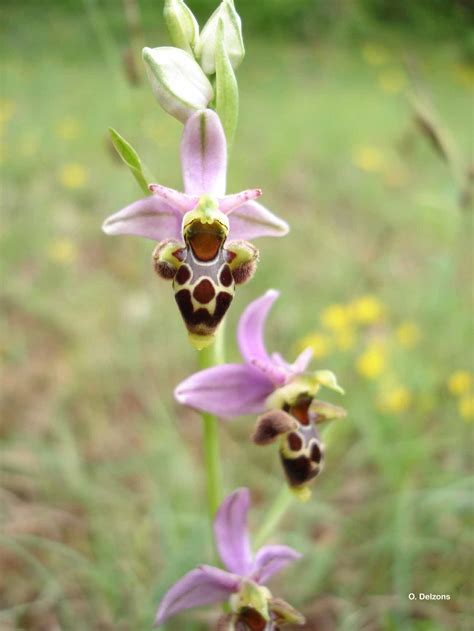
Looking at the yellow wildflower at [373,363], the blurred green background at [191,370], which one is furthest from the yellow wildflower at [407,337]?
the yellow wildflower at [373,363]

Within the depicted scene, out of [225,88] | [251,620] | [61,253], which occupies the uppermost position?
[225,88]

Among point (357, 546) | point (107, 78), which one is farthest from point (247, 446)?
point (107, 78)

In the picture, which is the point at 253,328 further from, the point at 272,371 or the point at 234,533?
the point at 234,533

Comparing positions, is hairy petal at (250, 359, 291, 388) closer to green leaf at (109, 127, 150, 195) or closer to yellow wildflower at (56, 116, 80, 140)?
green leaf at (109, 127, 150, 195)

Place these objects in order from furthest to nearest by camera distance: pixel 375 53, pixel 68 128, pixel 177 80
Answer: pixel 375 53 → pixel 68 128 → pixel 177 80

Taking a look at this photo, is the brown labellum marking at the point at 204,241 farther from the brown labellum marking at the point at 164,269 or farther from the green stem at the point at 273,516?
the green stem at the point at 273,516

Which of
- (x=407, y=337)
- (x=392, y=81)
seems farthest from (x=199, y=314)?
(x=392, y=81)

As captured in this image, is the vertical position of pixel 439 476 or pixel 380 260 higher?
pixel 380 260

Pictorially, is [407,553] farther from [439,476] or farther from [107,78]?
[107,78]
